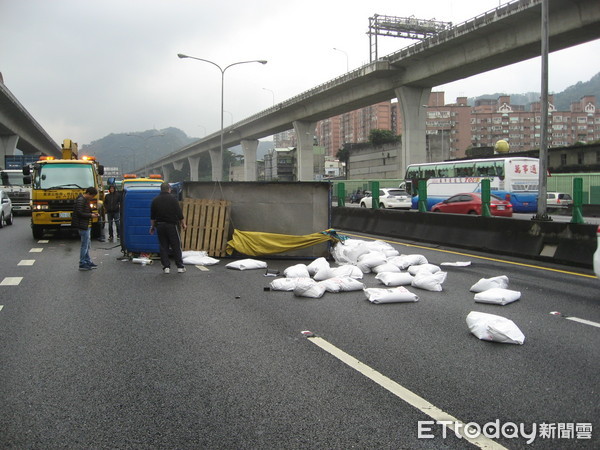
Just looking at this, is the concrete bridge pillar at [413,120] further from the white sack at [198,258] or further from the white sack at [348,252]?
the white sack at [198,258]

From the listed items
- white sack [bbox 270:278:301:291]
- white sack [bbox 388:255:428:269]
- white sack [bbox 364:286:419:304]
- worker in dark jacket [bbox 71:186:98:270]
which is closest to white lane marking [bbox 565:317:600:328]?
white sack [bbox 364:286:419:304]

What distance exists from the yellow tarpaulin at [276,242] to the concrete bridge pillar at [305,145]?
47.5m

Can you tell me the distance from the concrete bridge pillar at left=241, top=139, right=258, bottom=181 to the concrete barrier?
6048 cm

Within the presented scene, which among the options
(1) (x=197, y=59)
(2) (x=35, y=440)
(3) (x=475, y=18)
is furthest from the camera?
(1) (x=197, y=59)

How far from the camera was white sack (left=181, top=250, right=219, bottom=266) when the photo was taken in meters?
12.2

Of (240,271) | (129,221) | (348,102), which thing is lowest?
(240,271)

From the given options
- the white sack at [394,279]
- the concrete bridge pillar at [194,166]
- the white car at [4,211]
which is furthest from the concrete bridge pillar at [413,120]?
the concrete bridge pillar at [194,166]

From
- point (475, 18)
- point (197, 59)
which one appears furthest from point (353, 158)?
point (475, 18)

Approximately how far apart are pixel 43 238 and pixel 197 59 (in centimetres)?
3075

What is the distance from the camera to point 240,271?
11.2 m

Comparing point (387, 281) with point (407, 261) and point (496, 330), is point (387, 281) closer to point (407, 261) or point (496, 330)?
point (407, 261)

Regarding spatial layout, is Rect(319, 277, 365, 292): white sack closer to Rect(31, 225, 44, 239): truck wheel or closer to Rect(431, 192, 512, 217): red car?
Rect(31, 225, 44, 239): truck wheel

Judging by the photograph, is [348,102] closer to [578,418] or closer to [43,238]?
[43,238]

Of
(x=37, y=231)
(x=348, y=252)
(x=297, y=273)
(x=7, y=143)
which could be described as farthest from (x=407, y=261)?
(x=7, y=143)
